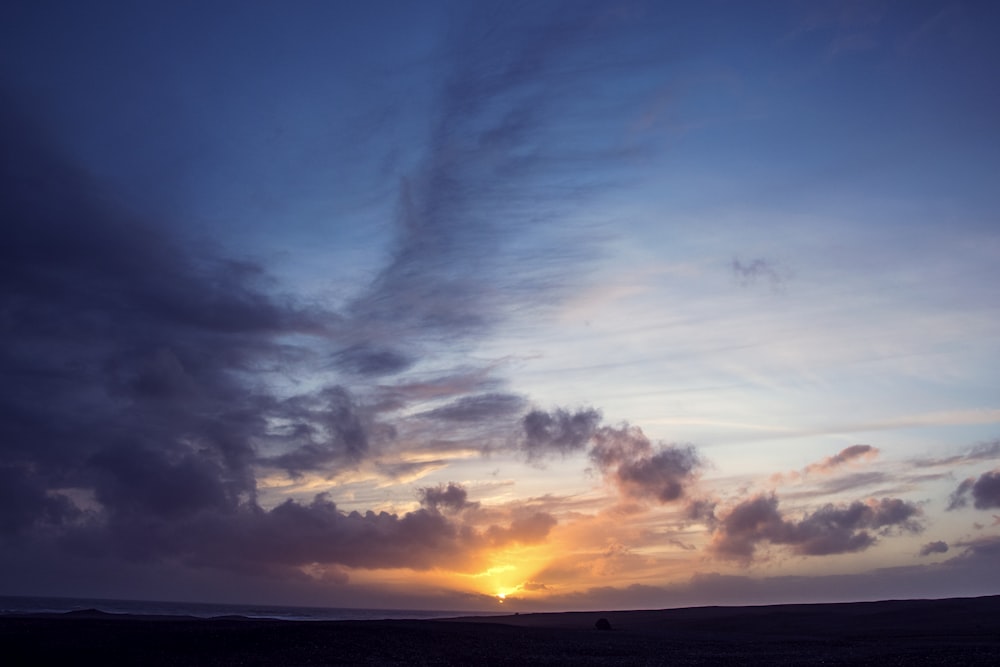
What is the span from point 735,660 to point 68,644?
34.4 metres

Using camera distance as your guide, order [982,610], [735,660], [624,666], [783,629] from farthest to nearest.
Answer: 1. [982,610]
2. [783,629]
3. [735,660]
4. [624,666]

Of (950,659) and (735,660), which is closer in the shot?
(950,659)

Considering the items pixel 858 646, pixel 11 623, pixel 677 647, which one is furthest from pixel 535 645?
pixel 11 623

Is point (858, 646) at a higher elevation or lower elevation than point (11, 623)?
lower

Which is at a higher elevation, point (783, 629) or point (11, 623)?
point (11, 623)

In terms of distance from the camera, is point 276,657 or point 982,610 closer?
point 276,657

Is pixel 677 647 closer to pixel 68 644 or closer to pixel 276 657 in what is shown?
pixel 276 657

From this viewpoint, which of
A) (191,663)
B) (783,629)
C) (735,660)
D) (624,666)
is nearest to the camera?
(191,663)

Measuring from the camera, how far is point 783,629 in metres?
71.9

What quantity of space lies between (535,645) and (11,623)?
31.0m

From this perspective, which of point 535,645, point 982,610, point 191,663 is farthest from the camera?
point 982,610

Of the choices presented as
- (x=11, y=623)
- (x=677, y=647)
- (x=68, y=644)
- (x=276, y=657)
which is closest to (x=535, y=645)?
(x=677, y=647)

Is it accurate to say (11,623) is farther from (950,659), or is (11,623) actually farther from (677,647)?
(950,659)

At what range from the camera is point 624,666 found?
38344mm
